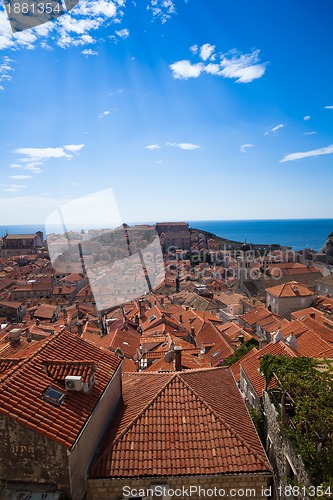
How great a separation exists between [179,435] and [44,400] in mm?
2642

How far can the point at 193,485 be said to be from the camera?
580 centimetres

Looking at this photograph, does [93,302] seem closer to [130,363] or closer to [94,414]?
[130,363]

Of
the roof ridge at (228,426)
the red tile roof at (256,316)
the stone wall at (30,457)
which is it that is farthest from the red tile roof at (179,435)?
the red tile roof at (256,316)

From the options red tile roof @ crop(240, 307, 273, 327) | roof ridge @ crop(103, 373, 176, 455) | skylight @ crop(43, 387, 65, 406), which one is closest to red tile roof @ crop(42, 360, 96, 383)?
skylight @ crop(43, 387, 65, 406)

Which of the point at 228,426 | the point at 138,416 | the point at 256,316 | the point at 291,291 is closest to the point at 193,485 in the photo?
the point at 228,426

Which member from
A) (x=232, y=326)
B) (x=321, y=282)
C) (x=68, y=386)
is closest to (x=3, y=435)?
(x=68, y=386)

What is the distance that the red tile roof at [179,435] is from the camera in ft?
19.2

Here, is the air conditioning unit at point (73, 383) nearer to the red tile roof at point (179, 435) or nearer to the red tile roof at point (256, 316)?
the red tile roof at point (179, 435)

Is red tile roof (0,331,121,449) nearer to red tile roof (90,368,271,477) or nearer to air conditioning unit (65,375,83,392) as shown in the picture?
air conditioning unit (65,375,83,392)

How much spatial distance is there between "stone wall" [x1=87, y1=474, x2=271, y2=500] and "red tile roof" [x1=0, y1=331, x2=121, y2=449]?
112cm

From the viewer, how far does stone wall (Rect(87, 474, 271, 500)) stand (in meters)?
5.72

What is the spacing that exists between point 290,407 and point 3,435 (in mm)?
6197

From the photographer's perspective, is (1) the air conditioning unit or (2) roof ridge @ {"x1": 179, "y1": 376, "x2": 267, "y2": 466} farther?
(1) the air conditioning unit

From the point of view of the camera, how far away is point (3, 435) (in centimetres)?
532
